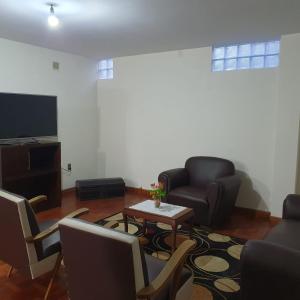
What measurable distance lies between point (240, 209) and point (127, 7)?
3021 millimetres

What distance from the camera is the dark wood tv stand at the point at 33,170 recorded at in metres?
3.80

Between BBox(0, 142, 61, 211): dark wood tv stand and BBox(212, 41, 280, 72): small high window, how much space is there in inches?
104

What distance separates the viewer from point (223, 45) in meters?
4.30

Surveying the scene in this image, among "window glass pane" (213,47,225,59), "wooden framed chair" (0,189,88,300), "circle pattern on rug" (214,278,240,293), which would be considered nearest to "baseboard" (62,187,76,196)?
"wooden framed chair" (0,189,88,300)

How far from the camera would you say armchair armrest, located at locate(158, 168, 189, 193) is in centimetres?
389

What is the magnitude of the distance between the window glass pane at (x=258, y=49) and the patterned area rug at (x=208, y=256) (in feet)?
8.09

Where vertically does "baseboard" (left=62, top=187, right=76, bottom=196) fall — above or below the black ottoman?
below

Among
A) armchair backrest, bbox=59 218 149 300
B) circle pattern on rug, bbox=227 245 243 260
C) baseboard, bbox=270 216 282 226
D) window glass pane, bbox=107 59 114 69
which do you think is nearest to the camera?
armchair backrest, bbox=59 218 149 300

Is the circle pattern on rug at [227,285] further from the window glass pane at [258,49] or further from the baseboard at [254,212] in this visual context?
the window glass pane at [258,49]

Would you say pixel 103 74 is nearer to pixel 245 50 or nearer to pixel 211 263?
pixel 245 50

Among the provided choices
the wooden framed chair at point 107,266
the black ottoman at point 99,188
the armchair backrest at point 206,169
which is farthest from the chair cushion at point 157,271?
the black ottoman at point 99,188

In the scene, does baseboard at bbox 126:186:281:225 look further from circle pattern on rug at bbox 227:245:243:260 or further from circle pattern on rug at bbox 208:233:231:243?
circle pattern on rug at bbox 227:245:243:260

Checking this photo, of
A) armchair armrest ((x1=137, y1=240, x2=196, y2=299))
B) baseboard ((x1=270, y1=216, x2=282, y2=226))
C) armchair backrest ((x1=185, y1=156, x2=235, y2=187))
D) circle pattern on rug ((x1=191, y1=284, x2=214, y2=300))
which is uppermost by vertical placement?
armchair backrest ((x1=185, y1=156, x2=235, y2=187))

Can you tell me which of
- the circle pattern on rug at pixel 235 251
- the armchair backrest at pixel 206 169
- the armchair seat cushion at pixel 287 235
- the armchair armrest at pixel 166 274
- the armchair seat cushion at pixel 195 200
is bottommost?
the circle pattern on rug at pixel 235 251
